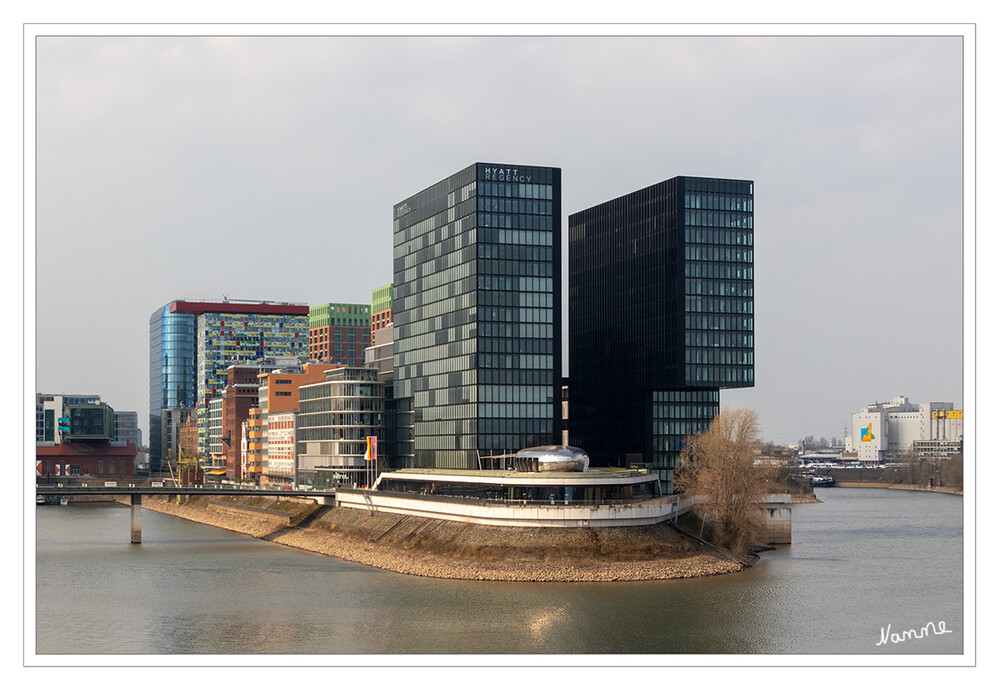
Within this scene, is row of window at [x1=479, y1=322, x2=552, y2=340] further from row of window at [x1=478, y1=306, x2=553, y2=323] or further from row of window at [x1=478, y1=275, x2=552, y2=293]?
row of window at [x1=478, y1=275, x2=552, y2=293]

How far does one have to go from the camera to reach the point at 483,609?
96688 mm

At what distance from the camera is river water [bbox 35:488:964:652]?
83.2 m

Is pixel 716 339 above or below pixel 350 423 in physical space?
above

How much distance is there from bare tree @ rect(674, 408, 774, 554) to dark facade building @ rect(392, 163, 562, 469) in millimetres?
28205

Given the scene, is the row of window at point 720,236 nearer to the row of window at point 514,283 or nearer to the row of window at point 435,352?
the row of window at point 514,283

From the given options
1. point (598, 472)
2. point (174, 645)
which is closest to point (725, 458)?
point (598, 472)

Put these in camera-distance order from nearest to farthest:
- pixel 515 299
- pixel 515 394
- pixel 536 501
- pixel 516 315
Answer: pixel 536 501 → pixel 515 299 → pixel 516 315 → pixel 515 394

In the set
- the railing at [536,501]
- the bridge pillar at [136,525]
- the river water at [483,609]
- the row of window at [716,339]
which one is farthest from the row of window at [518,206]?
the bridge pillar at [136,525]

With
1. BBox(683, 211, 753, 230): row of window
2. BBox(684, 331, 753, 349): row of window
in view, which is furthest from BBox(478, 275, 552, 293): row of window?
BBox(683, 211, 753, 230): row of window

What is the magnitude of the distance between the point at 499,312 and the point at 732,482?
138 ft

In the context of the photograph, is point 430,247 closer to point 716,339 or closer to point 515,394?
point 515,394

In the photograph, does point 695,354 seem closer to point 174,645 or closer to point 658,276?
point 658,276

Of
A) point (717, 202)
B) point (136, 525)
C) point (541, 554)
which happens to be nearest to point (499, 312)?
point (717, 202)

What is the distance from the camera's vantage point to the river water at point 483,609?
3275 inches
